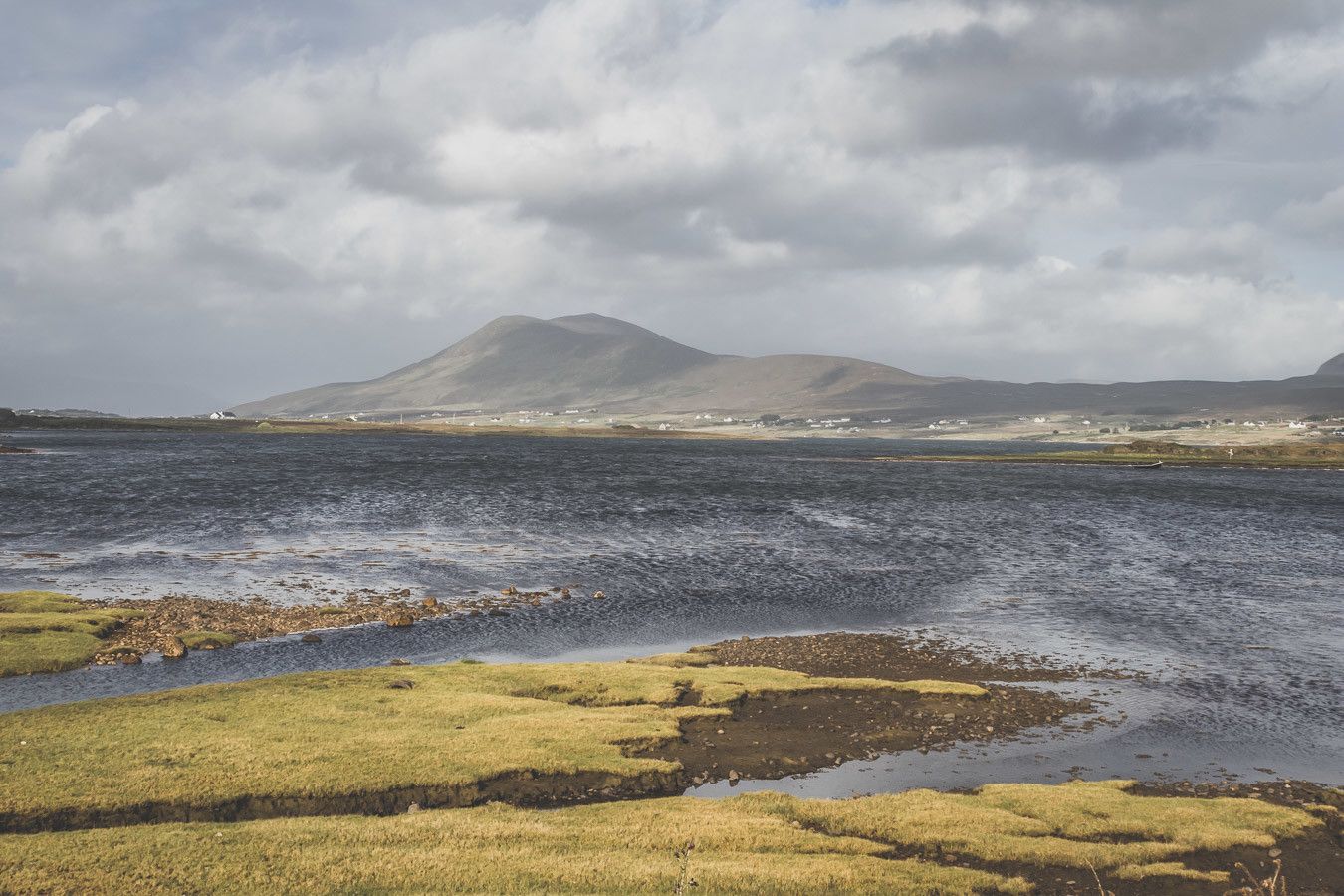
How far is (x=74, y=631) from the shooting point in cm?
3384

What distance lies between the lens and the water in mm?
27469

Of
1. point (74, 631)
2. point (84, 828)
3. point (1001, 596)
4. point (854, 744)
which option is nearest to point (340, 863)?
point (84, 828)

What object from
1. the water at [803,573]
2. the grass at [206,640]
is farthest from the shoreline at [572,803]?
the grass at [206,640]

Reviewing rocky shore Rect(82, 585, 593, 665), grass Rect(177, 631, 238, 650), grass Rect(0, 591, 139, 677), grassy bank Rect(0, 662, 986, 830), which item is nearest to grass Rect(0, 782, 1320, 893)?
grassy bank Rect(0, 662, 986, 830)

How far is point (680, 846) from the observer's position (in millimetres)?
16797

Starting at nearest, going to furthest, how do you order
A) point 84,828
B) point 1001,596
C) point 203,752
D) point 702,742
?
1. point 84,828
2. point 203,752
3. point 702,742
4. point 1001,596

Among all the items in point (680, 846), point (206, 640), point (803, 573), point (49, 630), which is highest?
point (49, 630)

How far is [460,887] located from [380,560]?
44.2m

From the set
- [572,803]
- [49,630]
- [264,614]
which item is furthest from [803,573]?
[49,630]

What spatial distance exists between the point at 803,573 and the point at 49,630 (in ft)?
125

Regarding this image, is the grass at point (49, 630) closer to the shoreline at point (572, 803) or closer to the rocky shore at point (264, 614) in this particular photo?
the rocky shore at point (264, 614)

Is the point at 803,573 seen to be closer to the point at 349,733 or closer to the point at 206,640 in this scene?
the point at 206,640

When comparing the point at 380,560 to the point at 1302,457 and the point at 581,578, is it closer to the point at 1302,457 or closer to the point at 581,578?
the point at 581,578

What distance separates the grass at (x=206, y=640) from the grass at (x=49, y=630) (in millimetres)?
2771
